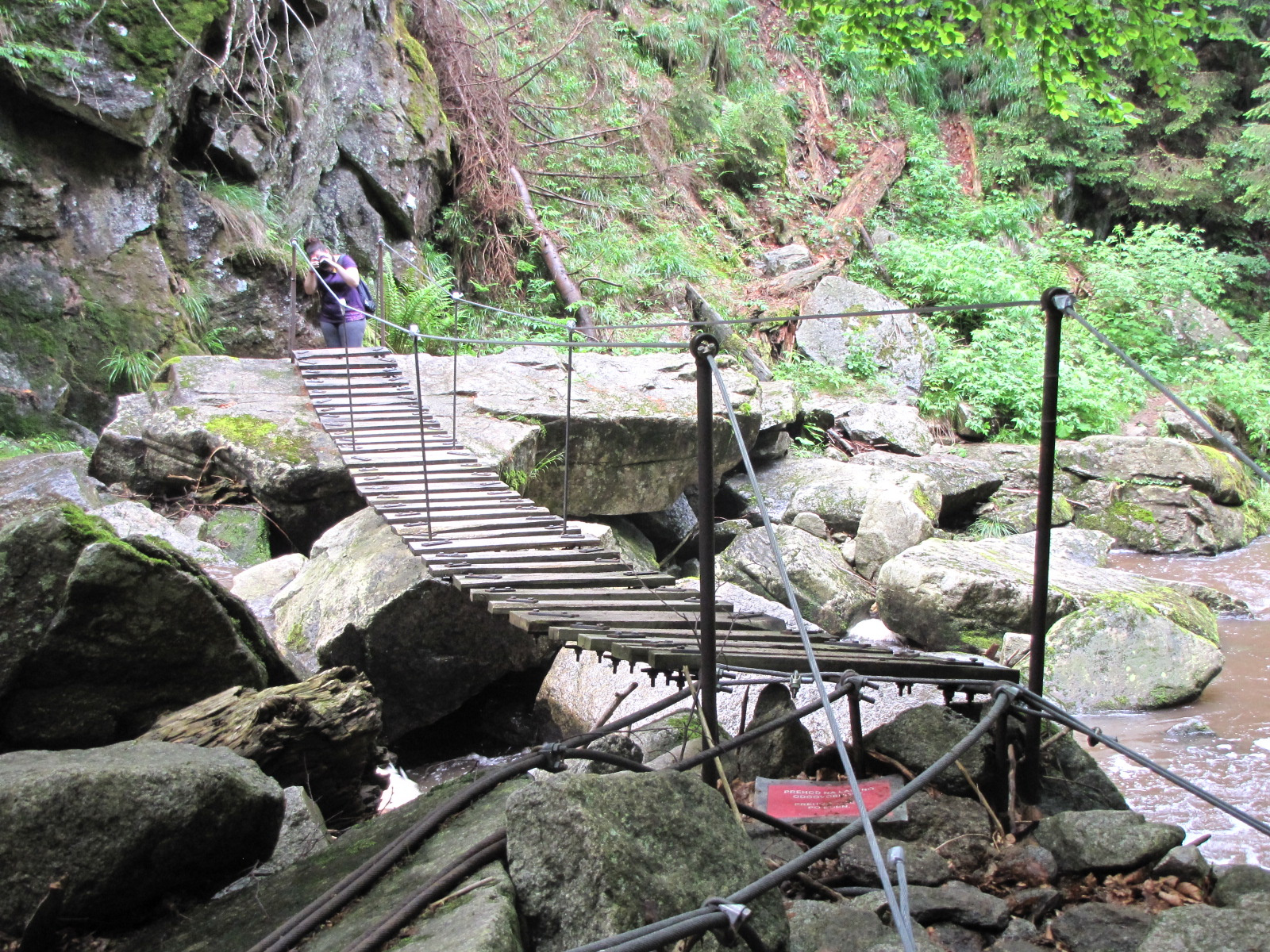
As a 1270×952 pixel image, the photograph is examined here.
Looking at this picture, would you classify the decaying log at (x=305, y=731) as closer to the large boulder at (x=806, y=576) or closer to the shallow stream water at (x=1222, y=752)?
the shallow stream water at (x=1222, y=752)

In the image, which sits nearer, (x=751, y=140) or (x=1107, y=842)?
(x=1107, y=842)

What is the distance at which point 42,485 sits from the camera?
5.54 m

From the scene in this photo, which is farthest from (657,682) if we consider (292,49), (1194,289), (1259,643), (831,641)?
(1194,289)

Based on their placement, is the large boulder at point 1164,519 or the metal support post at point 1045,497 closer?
the metal support post at point 1045,497

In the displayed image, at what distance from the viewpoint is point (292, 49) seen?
10.2m

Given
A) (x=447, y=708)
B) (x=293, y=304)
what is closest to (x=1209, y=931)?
(x=447, y=708)

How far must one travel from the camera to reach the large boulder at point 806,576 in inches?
290

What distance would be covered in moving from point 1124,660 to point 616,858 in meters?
5.29

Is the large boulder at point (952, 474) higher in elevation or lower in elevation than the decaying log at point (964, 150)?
lower

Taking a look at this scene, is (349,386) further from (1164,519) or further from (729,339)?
(1164,519)

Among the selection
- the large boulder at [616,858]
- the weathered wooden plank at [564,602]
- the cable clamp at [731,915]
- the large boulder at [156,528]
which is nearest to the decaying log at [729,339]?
the large boulder at [156,528]

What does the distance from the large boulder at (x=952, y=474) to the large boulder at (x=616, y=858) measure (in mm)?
8501

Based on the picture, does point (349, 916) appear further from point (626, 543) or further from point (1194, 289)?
point (1194, 289)

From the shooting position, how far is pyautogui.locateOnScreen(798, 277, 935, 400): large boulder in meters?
14.4
